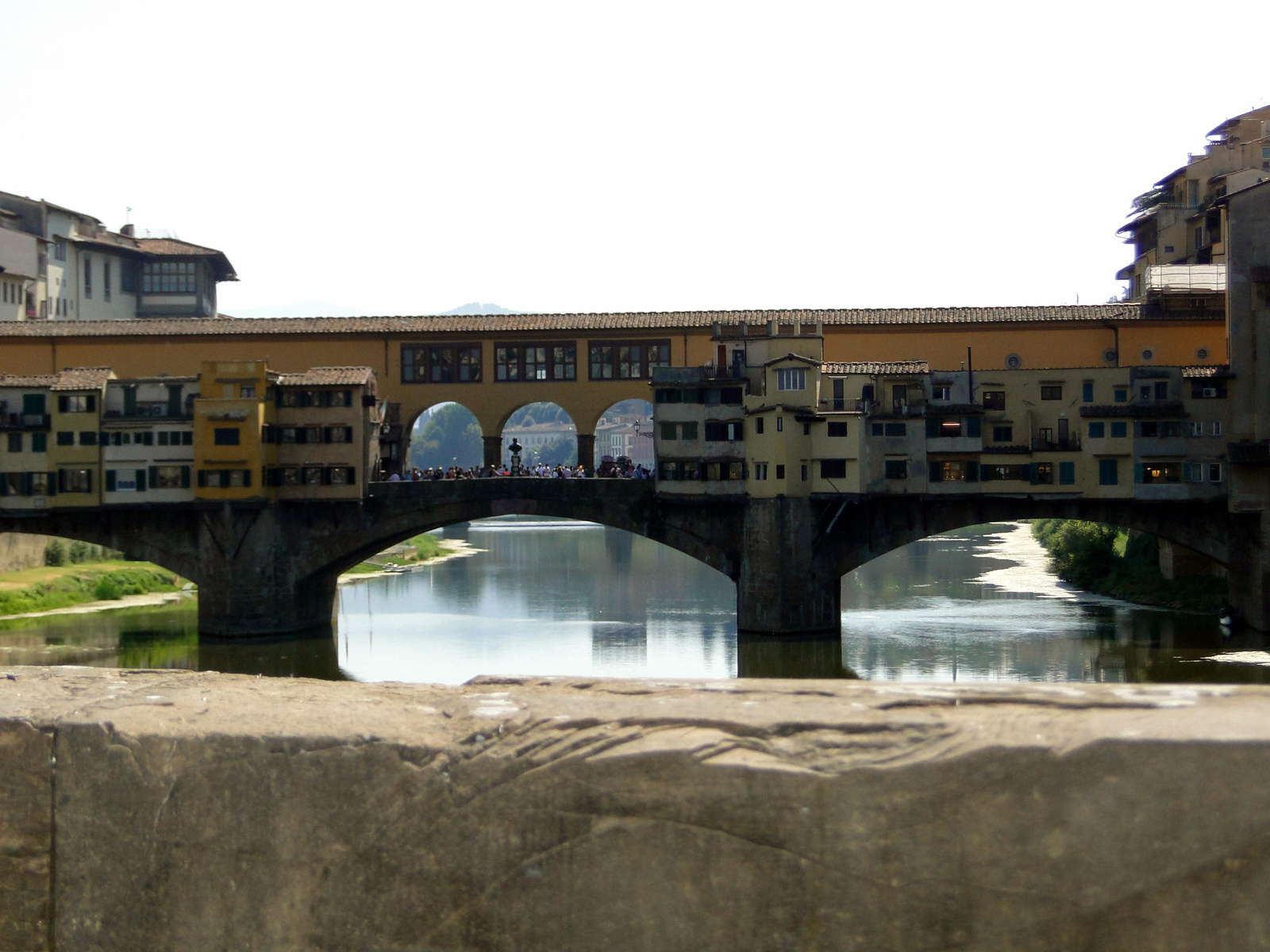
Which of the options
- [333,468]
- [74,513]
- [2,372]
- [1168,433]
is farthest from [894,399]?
[2,372]

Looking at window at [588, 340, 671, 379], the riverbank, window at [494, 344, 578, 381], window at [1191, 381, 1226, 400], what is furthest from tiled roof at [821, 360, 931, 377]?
the riverbank

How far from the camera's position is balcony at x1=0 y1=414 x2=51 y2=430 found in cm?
3747

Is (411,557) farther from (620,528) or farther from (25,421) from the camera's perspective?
(620,528)

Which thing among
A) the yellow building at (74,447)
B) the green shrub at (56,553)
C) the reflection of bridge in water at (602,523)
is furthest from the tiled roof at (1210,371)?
the green shrub at (56,553)

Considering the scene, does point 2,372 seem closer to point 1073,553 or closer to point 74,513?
point 74,513

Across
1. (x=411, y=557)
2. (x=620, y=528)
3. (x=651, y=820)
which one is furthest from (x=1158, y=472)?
(x=651, y=820)

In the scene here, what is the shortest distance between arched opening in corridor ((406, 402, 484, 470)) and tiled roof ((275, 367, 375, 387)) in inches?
3859

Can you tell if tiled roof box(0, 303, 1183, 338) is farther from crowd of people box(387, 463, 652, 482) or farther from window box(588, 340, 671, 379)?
crowd of people box(387, 463, 652, 482)

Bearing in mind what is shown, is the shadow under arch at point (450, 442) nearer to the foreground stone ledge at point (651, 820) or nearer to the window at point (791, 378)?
the window at point (791, 378)

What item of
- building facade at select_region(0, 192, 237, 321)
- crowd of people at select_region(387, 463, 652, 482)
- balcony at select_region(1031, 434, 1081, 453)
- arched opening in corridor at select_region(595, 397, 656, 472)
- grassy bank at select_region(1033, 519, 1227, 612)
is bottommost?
grassy bank at select_region(1033, 519, 1227, 612)

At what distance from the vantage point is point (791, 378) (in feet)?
118

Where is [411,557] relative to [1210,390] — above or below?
below

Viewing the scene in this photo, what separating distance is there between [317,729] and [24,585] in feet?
147

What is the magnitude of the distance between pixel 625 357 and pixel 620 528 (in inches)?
238
